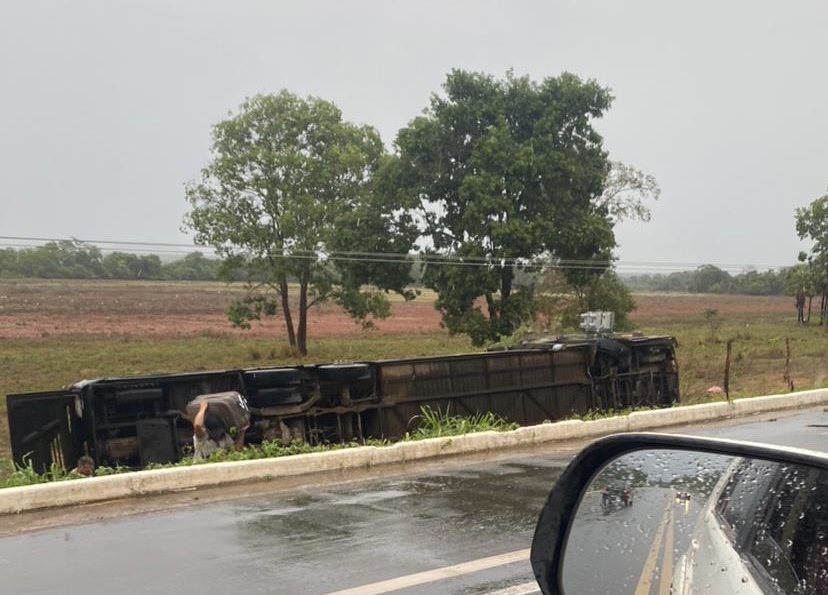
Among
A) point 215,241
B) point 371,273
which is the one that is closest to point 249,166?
point 215,241

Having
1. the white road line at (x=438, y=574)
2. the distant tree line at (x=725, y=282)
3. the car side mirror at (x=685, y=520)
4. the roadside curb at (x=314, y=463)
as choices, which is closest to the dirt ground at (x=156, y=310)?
the distant tree line at (x=725, y=282)

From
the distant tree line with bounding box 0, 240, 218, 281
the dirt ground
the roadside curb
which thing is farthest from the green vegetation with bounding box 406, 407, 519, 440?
the distant tree line with bounding box 0, 240, 218, 281

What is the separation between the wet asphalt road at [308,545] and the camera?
5625 millimetres

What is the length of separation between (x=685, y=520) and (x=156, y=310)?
247ft

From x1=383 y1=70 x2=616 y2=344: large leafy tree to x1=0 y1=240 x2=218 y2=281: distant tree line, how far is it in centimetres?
4482

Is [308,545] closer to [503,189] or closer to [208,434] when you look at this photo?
[208,434]

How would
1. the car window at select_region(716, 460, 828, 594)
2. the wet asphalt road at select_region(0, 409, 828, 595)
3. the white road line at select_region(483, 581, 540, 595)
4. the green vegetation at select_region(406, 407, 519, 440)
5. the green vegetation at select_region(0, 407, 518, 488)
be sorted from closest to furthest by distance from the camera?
the car window at select_region(716, 460, 828, 594)
the white road line at select_region(483, 581, 540, 595)
the wet asphalt road at select_region(0, 409, 828, 595)
the green vegetation at select_region(0, 407, 518, 488)
the green vegetation at select_region(406, 407, 519, 440)

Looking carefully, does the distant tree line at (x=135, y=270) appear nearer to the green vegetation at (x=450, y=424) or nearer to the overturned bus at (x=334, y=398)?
the overturned bus at (x=334, y=398)

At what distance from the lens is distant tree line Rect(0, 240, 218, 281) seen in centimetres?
8019

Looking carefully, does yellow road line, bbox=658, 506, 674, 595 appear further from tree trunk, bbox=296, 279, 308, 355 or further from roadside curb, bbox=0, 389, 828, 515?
tree trunk, bbox=296, 279, 308, 355

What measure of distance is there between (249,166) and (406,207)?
1026 centimetres

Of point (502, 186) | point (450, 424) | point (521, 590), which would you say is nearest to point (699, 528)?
point (521, 590)

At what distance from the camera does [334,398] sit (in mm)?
13742

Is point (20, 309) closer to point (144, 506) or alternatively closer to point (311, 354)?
point (311, 354)
